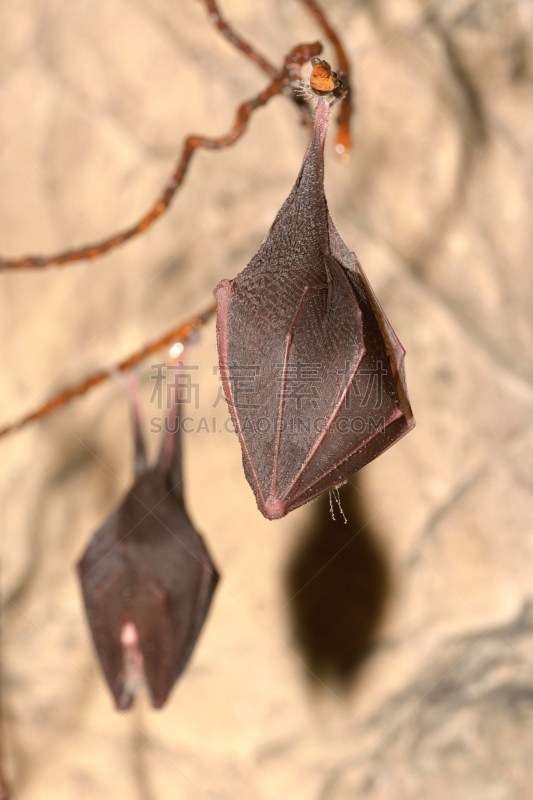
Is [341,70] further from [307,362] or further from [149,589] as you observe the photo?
[149,589]

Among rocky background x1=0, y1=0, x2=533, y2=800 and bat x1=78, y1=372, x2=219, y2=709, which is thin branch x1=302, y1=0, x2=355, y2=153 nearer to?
rocky background x1=0, y1=0, x2=533, y2=800

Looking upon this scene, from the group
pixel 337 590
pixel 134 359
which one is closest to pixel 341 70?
pixel 134 359

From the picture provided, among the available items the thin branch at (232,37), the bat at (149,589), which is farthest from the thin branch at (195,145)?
the bat at (149,589)

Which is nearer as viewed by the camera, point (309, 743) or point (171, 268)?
point (171, 268)

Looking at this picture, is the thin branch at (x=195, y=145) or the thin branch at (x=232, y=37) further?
the thin branch at (x=232, y=37)

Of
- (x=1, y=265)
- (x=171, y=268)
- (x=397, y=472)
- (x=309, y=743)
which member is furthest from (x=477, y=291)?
(x=309, y=743)

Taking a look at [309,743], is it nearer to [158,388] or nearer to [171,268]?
[158,388]

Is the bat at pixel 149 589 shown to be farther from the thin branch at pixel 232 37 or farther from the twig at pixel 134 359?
the thin branch at pixel 232 37
